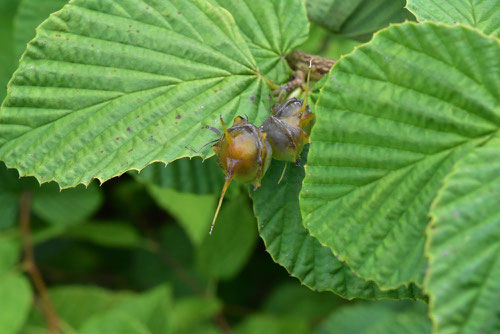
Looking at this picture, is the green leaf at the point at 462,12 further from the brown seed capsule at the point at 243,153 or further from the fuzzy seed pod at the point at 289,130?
the brown seed capsule at the point at 243,153

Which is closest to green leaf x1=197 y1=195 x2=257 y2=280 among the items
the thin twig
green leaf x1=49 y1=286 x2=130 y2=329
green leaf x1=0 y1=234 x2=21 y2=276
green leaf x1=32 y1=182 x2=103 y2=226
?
green leaf x1=49 y1=286 x2=130 y2=329

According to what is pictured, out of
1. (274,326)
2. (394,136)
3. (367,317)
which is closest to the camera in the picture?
(394,136)

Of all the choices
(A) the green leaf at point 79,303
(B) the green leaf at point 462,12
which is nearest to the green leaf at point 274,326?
(A) the green leaf at point 79,303

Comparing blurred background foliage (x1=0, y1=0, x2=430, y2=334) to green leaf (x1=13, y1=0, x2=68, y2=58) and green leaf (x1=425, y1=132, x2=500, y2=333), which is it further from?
green leaf (x1=425, y1=132, x2=500, y2=333)

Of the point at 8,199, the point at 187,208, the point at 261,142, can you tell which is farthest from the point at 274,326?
the point at 261,142

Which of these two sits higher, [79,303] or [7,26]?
[7,26]

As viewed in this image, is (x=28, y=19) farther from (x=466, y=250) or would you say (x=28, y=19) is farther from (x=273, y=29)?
(x=466, y=250)
